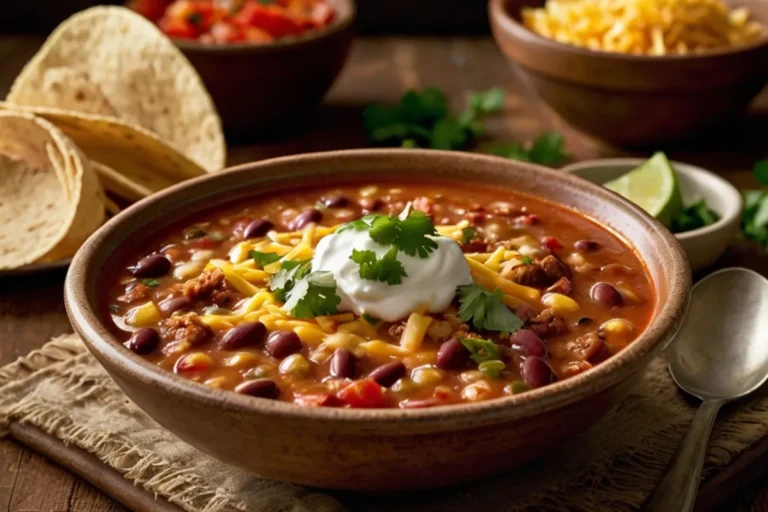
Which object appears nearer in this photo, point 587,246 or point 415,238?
point 415,238

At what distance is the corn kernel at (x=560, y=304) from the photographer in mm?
2918

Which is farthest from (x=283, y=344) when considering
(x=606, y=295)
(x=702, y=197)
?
(x=702, y=197)

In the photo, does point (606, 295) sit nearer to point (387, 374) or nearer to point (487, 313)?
point (487, 313)

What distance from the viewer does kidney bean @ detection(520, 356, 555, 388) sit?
2561 mm

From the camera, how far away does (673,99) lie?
16.5 ft

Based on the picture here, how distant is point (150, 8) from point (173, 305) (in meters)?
3.42

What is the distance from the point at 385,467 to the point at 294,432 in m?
0.23

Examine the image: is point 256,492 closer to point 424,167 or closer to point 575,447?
point 575,447

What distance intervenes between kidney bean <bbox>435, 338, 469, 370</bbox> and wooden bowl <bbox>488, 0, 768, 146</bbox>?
263cm

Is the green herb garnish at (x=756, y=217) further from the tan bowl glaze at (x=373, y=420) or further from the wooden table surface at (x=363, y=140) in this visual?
the tan bowl glaze at (x=373, y=420)

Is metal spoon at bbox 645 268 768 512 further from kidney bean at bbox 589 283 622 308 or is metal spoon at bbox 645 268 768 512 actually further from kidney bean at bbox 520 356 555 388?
kidney bean at bbox 520 356 555 388

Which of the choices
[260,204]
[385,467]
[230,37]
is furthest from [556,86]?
[385,467]

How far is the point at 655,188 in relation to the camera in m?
4.11

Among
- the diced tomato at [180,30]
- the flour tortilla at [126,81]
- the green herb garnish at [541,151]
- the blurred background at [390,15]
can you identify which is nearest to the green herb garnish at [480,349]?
the flour tortilla at [126,81]
